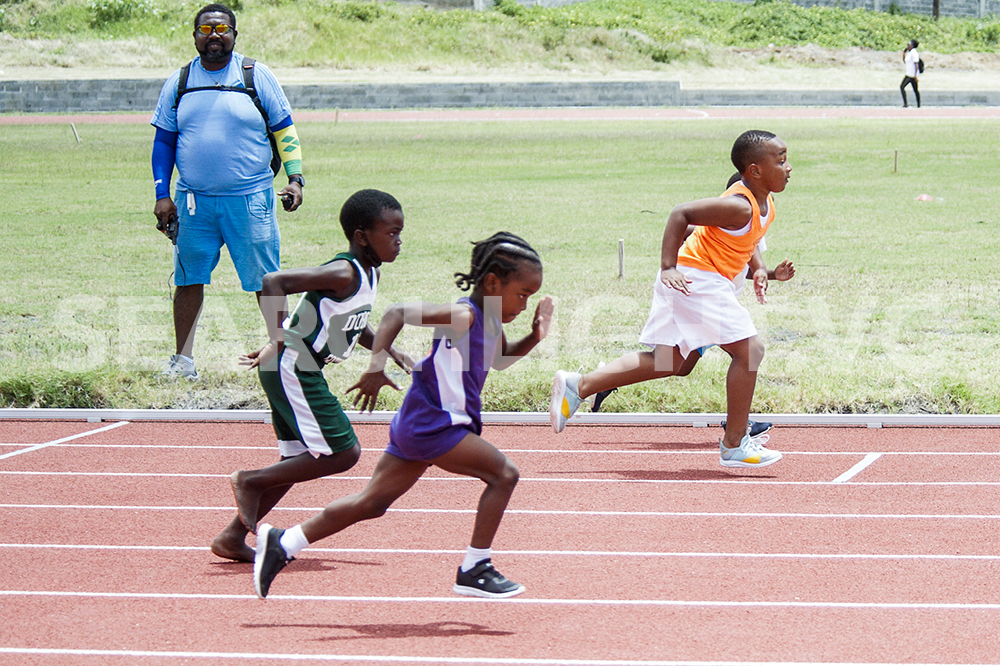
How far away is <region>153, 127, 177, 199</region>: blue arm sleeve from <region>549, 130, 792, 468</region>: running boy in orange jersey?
9.67 feet

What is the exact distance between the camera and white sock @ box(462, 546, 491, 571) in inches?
168

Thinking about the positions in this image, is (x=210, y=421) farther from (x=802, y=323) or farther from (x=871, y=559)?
(x=802, y=323)

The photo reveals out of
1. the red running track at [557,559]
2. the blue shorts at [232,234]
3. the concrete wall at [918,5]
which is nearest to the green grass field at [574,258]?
the blue shorts at [232,234]

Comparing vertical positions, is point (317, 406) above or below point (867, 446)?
above

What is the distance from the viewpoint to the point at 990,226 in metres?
15.0

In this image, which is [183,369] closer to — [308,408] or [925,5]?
[308,408]

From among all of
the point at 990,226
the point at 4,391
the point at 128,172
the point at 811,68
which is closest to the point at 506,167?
the point at 128,172

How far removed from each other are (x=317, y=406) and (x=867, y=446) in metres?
3.35

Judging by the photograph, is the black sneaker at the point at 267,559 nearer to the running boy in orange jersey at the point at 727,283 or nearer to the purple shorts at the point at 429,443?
the purple shorts at the point at 429,443

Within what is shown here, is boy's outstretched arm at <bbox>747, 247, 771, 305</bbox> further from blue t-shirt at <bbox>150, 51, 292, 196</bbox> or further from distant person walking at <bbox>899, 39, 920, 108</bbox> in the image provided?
distant person walking at <bbox>899, 39, 920, 108</bbox>

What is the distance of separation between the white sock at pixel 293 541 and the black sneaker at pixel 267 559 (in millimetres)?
14

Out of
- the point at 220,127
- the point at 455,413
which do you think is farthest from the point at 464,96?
the point at 455,413

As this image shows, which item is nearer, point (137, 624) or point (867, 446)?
point (137, 624)

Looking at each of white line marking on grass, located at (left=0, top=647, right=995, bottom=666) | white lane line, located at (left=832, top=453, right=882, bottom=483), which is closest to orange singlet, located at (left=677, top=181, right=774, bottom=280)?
white lane line, located at (left=832, top=453, right=882, bottom=483)
